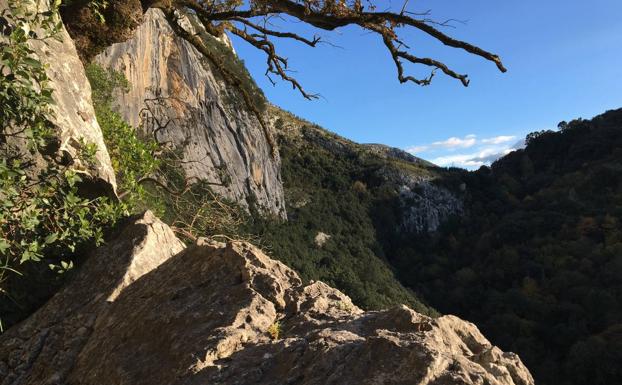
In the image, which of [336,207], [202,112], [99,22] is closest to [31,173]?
[99,22]

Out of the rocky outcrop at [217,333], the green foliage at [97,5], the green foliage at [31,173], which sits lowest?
the rocky outcrop at [217,333]

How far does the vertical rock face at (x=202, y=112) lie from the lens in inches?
1647

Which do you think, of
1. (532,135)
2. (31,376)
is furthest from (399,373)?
(532,135)

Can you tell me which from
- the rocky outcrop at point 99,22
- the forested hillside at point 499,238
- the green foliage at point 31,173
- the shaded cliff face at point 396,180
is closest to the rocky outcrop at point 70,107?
the green foliage at point 31,173

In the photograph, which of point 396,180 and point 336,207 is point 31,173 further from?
point 396,180

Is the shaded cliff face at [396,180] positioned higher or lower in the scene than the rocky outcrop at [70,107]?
higher

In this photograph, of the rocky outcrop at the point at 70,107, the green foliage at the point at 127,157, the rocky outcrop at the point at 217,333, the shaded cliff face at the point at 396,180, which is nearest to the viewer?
the rocky outcrop at the point at 217,333

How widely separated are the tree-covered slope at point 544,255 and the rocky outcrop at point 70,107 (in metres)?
71.1

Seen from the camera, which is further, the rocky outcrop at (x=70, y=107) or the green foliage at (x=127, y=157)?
the green foliage at (x=127, y=157)

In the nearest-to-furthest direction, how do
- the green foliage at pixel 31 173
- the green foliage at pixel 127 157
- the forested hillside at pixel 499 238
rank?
the green foliage at pixel 31 173, the green foliage at pixel 127 157, the forested hillside at pixel 499 238

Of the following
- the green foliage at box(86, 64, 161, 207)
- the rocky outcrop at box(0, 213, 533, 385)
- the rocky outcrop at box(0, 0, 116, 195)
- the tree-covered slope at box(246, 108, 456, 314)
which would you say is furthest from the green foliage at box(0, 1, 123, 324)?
the tree-covered slope at box(246, 108, 456, 314)

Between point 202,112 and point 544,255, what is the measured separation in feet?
253

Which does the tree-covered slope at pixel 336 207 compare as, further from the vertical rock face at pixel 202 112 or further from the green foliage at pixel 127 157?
the green foliage at pixel 127 157

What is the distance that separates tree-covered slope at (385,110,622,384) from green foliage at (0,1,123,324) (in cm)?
7133
